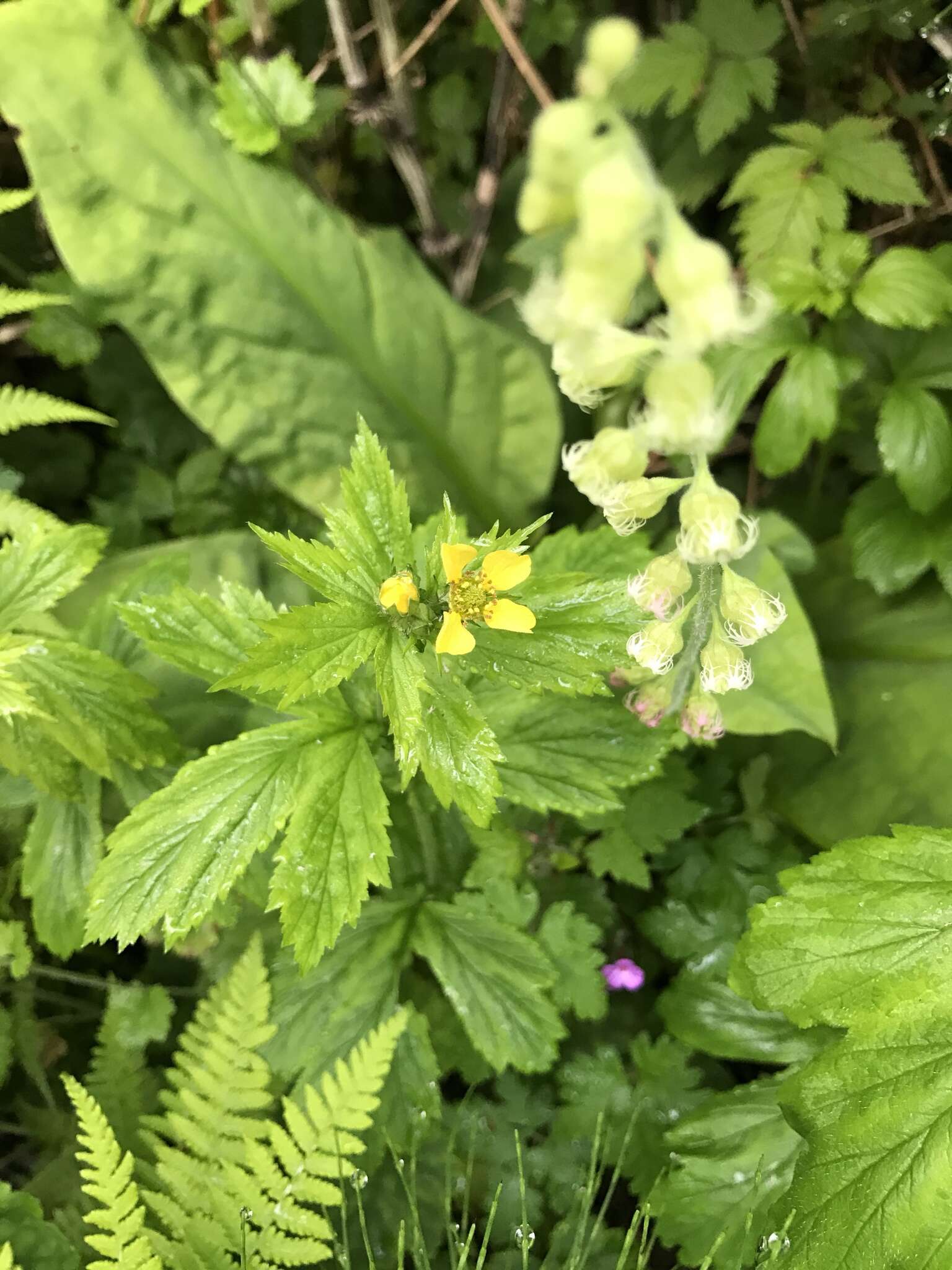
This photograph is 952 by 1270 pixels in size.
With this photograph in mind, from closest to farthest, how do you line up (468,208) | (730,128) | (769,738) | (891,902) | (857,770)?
(891,902)
(730,128)
(857,770)
(769,738)
(468,208)

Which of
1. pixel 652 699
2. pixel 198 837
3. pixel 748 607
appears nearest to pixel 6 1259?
pixel 198 837

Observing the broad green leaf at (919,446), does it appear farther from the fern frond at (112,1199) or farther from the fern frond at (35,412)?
the fern frond at (112,1199)

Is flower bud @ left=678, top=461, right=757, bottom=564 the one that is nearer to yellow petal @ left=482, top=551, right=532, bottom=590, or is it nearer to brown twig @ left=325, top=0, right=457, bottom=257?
yellow petal @ left=482, top=551, right=532, bottom=590

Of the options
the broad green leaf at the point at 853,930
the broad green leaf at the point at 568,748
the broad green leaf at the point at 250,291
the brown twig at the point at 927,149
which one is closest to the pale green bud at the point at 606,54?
the broad green leaf at the point at 568,748

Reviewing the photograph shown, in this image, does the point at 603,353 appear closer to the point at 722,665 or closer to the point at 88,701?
the point at 722,665

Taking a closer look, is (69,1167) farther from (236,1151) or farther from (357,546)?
(357,546)

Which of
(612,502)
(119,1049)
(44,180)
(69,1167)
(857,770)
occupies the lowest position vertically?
(857,770)

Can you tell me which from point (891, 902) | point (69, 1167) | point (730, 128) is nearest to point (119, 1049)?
point (69, 1167)
